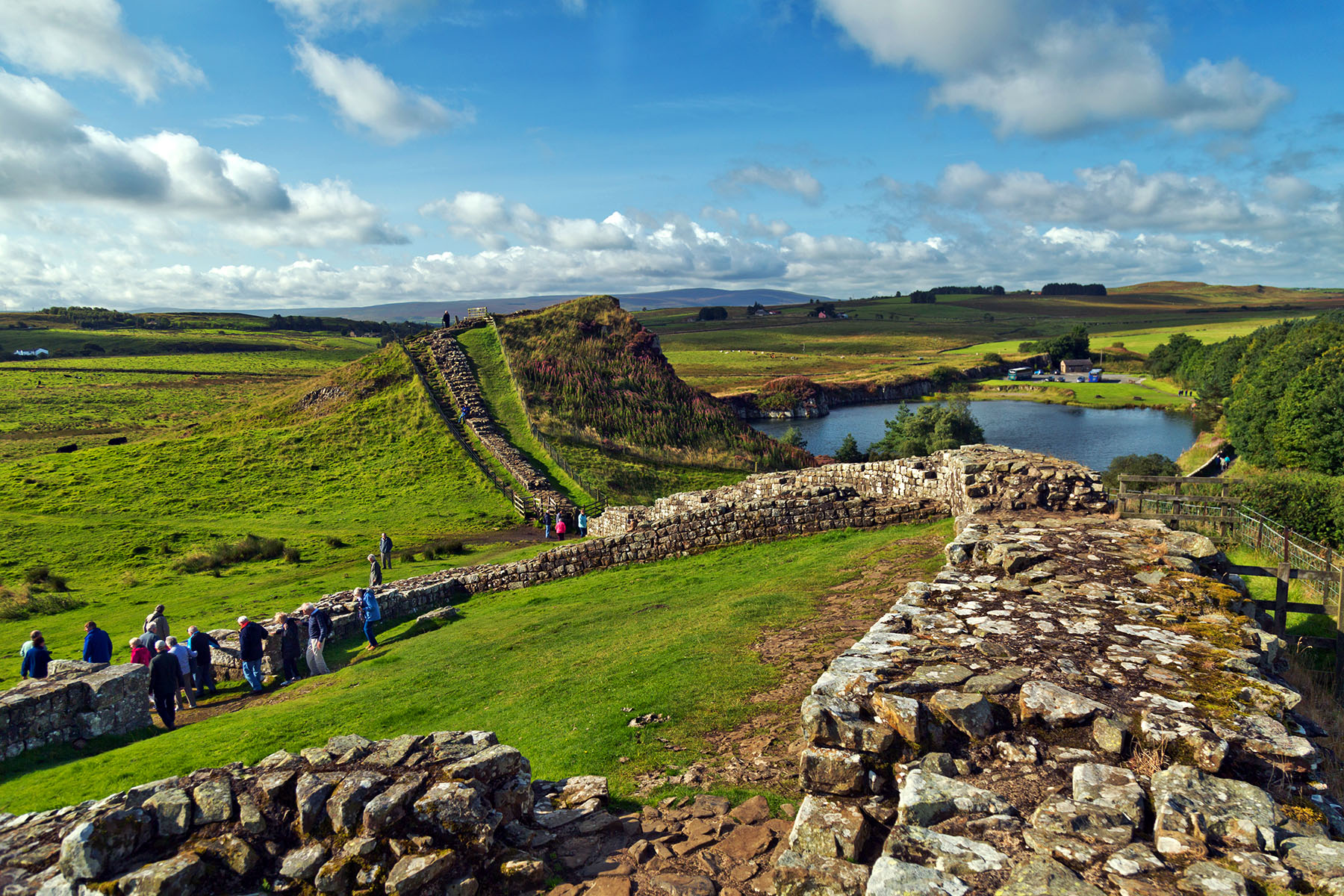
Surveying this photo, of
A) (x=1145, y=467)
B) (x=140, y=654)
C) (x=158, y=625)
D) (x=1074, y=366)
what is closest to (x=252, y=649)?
(x=140, y=654)

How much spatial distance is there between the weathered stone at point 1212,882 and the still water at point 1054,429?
6770cm

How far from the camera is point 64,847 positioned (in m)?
5.49

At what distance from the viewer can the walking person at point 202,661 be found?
14.4m

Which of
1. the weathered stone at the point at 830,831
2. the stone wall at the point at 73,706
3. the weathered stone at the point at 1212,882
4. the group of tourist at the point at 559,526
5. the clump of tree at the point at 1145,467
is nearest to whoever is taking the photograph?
the weathered stone at the point at 1212,882

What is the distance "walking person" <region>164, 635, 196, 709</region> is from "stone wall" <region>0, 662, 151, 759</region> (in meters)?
1.13

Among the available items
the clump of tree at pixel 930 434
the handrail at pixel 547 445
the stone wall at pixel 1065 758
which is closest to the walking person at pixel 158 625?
the stone wall at pixel 1065 758

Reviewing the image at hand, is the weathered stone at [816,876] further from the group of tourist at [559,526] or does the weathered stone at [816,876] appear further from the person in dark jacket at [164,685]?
the group of tourist at [559,526]

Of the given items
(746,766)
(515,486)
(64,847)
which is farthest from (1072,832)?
(515,486)

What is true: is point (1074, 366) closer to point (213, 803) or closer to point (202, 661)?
point (202, 661)

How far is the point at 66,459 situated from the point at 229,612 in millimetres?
29475

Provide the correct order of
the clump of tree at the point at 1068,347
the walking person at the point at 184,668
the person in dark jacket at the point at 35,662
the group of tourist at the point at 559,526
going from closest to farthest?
1. the person in dark jacket at the point at 35,662
2. the walking person at the point at 184,668
3. the group of tourist at the point at 559,526
4. the clump of tree at the point at 1068,347

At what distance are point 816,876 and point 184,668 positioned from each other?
1405 cm

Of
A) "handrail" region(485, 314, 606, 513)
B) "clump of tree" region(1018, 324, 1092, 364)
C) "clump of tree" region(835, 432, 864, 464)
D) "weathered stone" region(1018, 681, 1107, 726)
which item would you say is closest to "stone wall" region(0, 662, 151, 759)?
"weathered stone" region(1018, 681, 1107, 726)

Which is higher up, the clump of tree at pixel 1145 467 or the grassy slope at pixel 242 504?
the grassy slope at pixel 242 504
